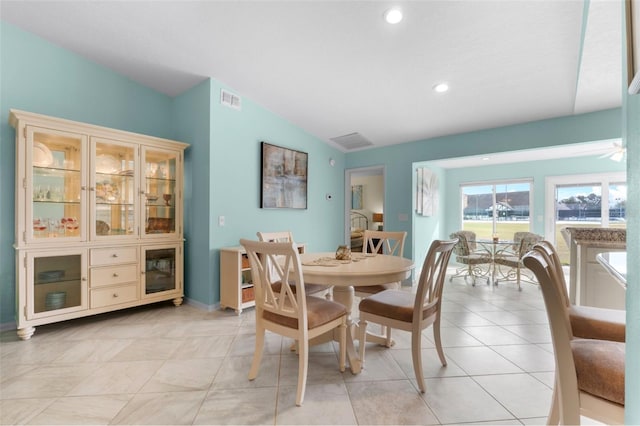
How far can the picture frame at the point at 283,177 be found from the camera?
3.84 m

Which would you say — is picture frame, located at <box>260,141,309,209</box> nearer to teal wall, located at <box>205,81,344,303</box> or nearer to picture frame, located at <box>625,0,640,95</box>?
teal wall, located at <box>205,81,344,303</box>

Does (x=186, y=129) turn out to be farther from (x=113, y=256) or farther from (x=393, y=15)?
(x=393, y=15)

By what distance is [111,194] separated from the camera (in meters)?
3.02

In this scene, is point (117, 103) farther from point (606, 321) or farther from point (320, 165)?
point (606, 321)

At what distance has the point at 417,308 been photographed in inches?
70.2

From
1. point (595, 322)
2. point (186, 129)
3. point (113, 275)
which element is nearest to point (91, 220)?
point (113, 275)

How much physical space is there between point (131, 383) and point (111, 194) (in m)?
2.05

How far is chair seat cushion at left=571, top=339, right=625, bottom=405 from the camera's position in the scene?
0.96m

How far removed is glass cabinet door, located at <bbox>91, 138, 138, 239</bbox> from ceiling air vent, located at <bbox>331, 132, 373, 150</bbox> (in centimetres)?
296

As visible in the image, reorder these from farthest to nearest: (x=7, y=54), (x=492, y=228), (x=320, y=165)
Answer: (x=492, y=228)
(x=320, y=165)
(x=7, y=54)

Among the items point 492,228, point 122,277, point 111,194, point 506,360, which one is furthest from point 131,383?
point 492,228

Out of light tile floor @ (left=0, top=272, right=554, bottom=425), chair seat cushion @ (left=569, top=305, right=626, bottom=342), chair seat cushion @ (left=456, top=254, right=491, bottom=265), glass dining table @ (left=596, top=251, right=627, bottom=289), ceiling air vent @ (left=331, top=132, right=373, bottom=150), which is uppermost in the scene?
ceiling air vent @ (left=331, top=132, right=373, bottom=150)

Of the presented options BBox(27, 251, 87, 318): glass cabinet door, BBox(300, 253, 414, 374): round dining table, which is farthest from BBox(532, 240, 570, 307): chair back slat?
BBox(27, 251, 87, 318): glass cabinet door

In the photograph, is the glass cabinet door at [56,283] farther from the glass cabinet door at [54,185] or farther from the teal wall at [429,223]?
the teal wall at [429,223]
